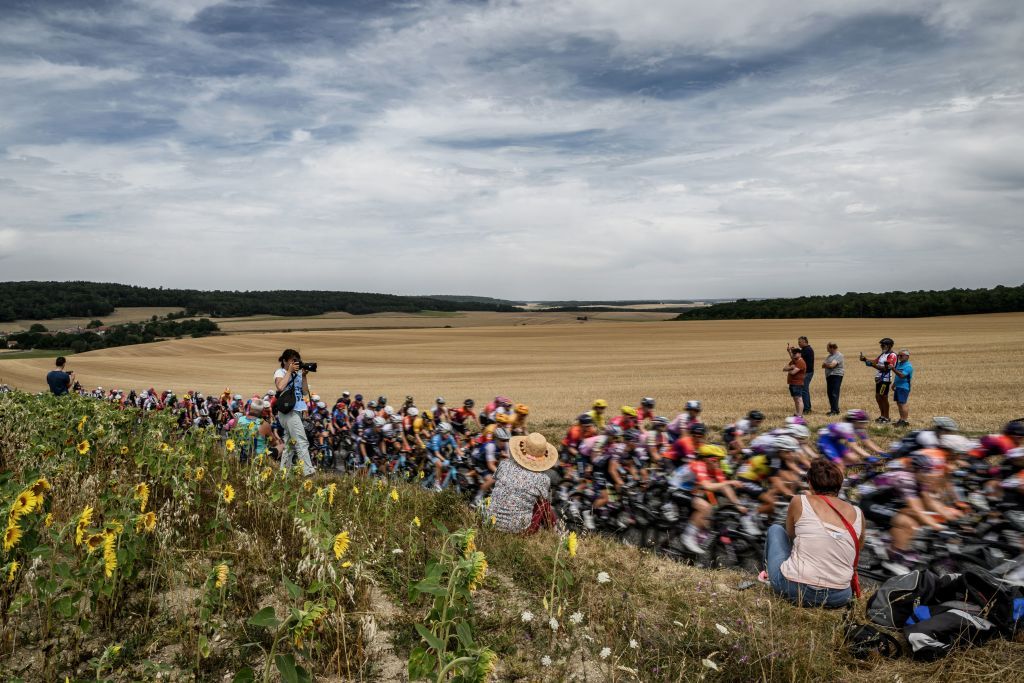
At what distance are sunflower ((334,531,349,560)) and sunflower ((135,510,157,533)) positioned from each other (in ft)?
3.86

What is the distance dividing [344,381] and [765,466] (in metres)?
28.8

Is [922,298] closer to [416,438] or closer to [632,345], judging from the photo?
[632,345]

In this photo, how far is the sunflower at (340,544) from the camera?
9.42 ft

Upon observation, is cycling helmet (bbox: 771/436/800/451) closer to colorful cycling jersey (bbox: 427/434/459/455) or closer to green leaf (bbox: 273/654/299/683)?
colorful cycling jersey (bbox: 427/434/459/455)

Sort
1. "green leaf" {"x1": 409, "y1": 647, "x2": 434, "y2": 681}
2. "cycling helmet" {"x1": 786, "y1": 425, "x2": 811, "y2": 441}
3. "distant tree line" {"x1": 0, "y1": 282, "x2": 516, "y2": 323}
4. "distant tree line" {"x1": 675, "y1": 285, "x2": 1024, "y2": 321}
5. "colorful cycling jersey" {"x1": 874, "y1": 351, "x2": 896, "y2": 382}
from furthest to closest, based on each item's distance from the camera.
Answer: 1. "distant tree line" {"x1": 0, "y1": 282, "x2": 516, "y2": 323}
2. "distant tree line" {"x1": 675, "y1": 285, "x2": 1024, "y2": 321}
3. "colorful cycling jersey" {"x1": 874, "y1": 351, "x2": 896, "y2": 382}
4. "cycling helmet" {"x1": 786, "y1": 425, "x2": 811, "y2": 441}
5. "green leaf" {"x1": 409, "y1": 647, "x2": 434, "y2": 681}

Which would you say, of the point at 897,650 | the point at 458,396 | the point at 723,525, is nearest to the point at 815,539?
the point at 897,650

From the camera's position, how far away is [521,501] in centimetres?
575

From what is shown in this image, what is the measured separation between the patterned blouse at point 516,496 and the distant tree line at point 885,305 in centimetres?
7003

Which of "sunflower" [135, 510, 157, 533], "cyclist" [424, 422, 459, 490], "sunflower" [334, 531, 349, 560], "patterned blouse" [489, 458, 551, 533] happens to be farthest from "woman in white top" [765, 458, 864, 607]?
"cyclist" [424, 422, 459, 490]

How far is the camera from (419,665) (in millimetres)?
2285

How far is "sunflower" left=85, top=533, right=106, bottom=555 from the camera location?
2912 millimetres

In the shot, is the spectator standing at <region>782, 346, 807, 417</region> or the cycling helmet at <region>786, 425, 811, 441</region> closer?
the cycling helmet at <region>786, 425, 811, 441</region>

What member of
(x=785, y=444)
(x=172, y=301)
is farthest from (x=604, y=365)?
(x=172, y=301)

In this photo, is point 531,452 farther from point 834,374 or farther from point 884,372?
point 834,374
